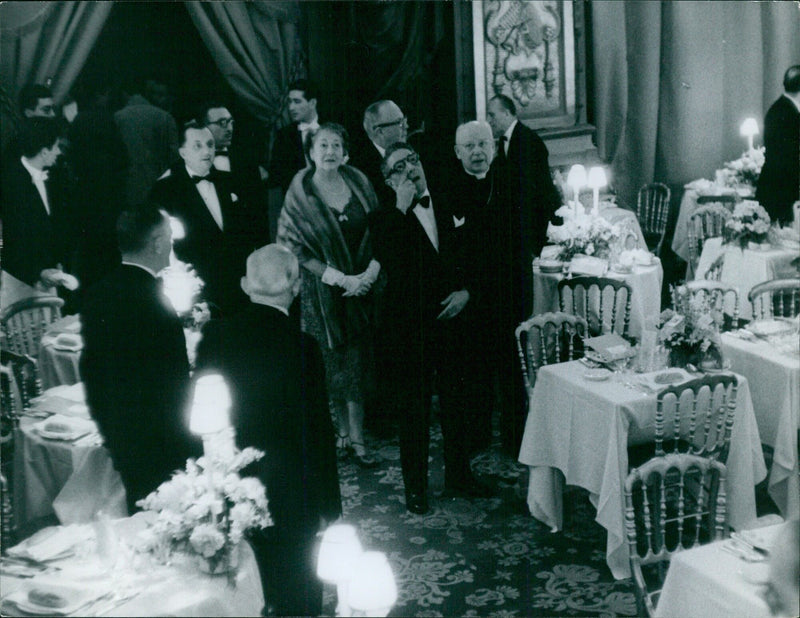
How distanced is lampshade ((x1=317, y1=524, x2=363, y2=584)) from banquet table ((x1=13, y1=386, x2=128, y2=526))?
1.29 metres

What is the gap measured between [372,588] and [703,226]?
5.78 meters

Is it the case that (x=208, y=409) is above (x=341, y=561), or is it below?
above

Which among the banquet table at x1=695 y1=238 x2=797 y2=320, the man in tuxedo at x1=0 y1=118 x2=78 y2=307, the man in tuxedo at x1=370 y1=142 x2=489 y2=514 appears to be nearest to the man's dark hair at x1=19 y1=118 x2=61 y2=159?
the man in tuxedo at x1=0 y1=118 x2=78 y2=307

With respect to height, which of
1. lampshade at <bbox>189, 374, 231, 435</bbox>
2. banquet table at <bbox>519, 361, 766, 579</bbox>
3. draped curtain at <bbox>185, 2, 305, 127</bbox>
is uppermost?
draped curtain at <bbox>185, 2, 305, 127</bbox>

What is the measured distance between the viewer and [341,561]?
1.98 meters

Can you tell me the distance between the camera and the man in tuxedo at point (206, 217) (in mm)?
4617

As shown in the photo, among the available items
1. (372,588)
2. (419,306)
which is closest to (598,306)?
(419,306)

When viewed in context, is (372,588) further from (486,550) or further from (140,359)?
(486,550)

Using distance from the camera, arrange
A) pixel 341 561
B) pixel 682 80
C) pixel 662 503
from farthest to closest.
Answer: pixel 682 80 → pixel 662 503 → pixel 341 561

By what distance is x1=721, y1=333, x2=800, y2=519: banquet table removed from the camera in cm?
385

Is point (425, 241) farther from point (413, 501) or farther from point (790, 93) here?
point (790, 93)

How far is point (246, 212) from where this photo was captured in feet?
17.7

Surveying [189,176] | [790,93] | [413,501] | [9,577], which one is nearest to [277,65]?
[189,176]

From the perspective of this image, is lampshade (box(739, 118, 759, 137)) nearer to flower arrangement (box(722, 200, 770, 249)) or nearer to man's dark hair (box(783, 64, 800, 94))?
man's dark hair (box(783, 64, 800, 94))
